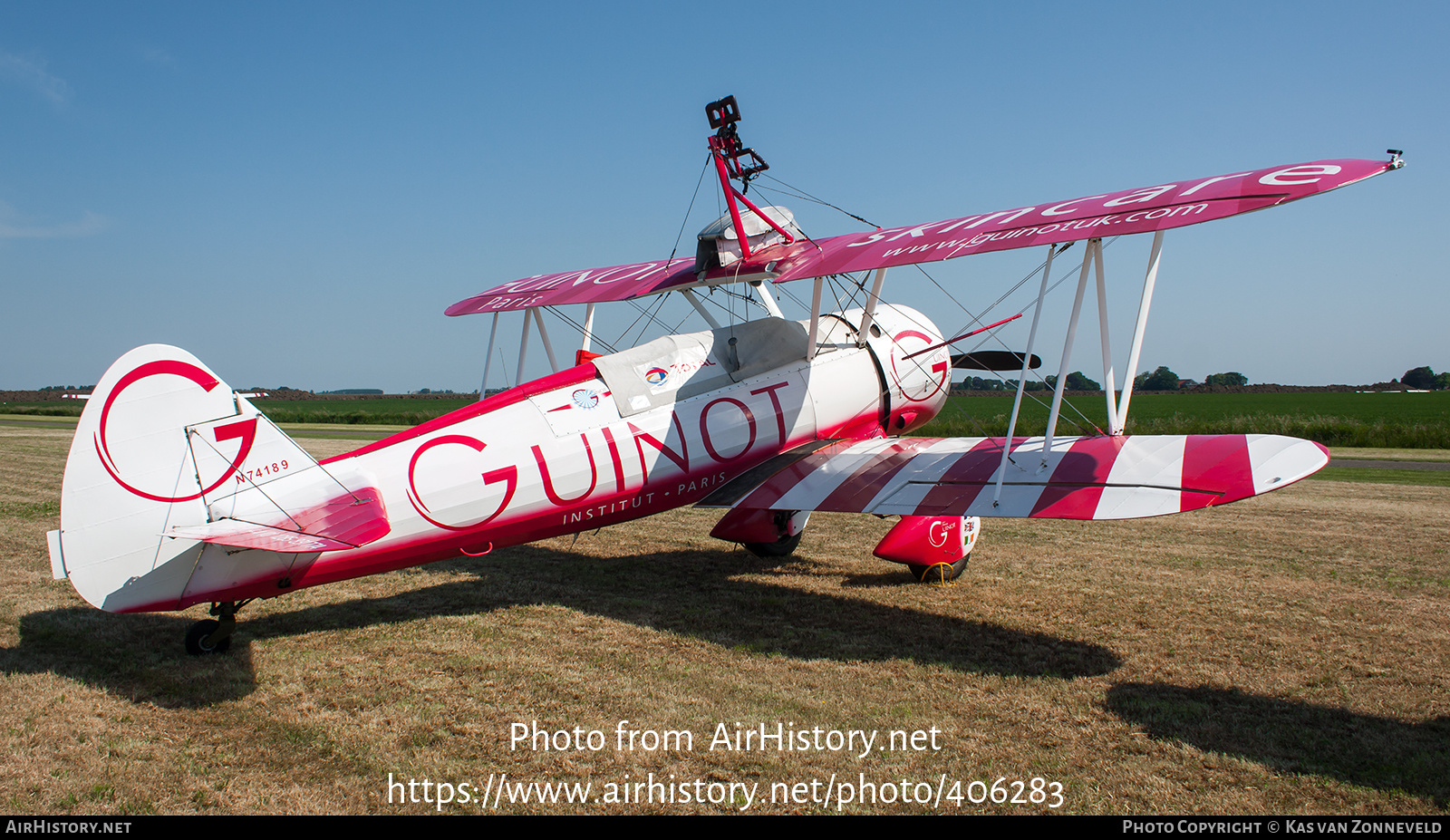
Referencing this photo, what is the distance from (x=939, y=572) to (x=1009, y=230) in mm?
3055

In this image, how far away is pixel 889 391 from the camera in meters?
7.96

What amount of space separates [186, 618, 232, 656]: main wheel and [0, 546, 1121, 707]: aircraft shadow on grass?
7 cm

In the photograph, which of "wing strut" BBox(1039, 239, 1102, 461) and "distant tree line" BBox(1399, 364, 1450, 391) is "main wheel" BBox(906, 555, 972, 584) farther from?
"distant tree line" BBox(1399, 364, 1450, 391)

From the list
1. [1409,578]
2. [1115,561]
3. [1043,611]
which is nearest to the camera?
[1043,611]

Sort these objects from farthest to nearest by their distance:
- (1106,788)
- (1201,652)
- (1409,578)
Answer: (1409,578) → (1201,652) → (1106,788)

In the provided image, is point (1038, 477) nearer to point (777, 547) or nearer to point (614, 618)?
point (614, 618)

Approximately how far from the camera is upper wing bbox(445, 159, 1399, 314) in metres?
4.71

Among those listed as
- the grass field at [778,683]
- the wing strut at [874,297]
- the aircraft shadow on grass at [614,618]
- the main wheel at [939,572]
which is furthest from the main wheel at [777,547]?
the wing strut at [874,297]

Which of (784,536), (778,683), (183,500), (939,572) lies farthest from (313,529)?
(939,572)

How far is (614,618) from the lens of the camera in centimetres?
620

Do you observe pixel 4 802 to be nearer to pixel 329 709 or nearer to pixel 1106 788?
pixel 329 709

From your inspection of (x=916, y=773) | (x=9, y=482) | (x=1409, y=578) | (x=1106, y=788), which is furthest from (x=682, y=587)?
(x=9, y=482)

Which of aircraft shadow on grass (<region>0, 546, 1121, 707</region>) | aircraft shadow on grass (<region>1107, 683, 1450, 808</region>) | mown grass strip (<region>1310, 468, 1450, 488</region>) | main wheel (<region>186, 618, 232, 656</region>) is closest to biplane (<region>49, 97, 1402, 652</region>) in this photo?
main wheel (<region>186, 618, 232, 656</region>)
